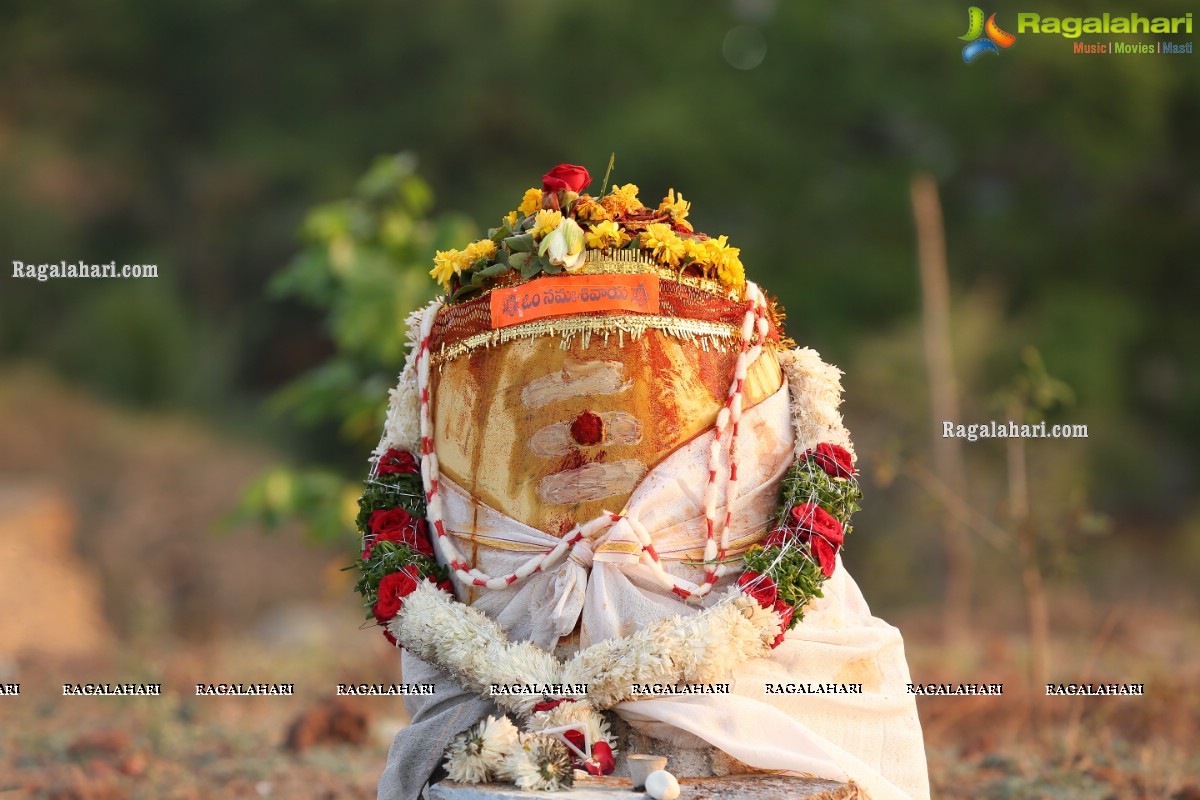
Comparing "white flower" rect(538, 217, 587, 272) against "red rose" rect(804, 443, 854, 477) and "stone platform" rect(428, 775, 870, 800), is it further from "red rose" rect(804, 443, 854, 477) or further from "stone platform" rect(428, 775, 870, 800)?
"stone platform" rect(428, 775, 870, 800)

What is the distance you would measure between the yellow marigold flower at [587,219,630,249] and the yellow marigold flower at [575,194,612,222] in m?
0.08

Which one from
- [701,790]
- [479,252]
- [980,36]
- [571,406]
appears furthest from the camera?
[980,36]

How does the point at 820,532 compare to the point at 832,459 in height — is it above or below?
below

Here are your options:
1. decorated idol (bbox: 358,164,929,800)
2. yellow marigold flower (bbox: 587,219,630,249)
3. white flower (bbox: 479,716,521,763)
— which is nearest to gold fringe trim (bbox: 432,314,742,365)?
decorated idol (bbox: 358,164,929,800)

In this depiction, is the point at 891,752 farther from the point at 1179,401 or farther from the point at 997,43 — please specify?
the point at 1179,401

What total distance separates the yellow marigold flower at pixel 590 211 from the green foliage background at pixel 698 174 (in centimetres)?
863

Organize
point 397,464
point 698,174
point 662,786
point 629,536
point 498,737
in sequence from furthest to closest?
point 698,174, point 397,464, point 629,536, point 498,737, point 662,786

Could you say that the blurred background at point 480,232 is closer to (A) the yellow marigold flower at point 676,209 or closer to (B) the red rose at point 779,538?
(B) the red rose at point 779,538

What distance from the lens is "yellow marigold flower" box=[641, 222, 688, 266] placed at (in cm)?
444

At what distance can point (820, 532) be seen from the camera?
438 cm

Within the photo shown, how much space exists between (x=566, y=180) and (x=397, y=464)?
3.76 ft

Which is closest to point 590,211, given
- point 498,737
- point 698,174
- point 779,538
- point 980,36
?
point 779,538

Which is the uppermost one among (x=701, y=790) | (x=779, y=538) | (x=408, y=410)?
(x=408, y=410)

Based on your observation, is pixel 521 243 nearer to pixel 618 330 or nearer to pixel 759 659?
pixel 618 330
